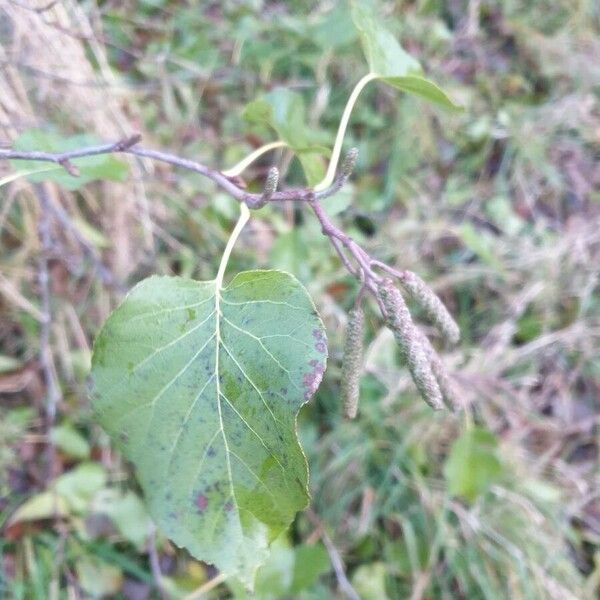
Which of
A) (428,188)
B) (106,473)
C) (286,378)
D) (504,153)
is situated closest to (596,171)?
(504,153)

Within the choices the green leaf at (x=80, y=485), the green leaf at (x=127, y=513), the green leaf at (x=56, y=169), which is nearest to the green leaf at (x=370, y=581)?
the green leaf at (x=127, y=513)

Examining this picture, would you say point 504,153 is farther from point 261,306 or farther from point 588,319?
point 261,306

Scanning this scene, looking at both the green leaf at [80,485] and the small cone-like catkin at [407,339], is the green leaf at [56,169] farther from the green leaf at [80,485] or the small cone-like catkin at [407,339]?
the green leaf at [80,485]

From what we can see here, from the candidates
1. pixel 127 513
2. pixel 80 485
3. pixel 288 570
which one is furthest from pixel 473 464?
pixel 80 485

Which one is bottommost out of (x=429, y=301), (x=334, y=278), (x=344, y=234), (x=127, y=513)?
(x=127, y=513)

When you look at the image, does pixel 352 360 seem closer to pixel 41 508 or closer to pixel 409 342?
pixel 409 342

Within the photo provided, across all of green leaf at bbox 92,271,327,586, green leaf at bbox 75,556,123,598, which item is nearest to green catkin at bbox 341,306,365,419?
green leaf at bbox 92,271,327,586
